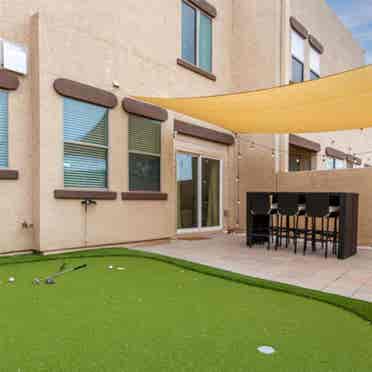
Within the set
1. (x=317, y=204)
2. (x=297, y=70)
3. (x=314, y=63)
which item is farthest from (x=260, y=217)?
(x=314, y=63)

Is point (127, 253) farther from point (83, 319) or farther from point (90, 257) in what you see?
point (83, 319)

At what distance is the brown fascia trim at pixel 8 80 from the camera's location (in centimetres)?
530

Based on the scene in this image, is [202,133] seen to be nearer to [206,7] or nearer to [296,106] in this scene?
[296,106]

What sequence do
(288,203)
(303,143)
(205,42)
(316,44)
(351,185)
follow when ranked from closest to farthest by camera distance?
1. (288,203)
2. (351,185)
3. (205,42)
4. (303,143)
5. (316,44)

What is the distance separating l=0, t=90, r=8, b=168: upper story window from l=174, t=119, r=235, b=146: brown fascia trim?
370 centimetres

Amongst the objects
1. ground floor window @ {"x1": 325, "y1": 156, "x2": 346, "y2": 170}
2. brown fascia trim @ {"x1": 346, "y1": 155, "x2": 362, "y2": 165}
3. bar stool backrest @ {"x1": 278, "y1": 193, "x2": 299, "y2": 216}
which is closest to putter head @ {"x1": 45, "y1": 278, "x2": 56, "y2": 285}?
bar stool backrest @ {"x1": 278, "y1": 193, "x2": 299, "y2": 216}

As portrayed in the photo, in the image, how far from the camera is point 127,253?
19.3 ft

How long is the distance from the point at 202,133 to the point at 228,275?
4.95 meters

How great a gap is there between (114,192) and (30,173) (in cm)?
157

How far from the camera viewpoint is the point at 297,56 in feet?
35.2

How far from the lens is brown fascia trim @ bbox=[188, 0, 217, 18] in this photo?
28.4 feet

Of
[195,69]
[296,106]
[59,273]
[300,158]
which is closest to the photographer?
[59,273]

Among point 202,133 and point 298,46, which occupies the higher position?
point 298,46

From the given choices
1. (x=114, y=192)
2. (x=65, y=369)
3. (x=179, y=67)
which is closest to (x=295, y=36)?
(x=179, y=67)
